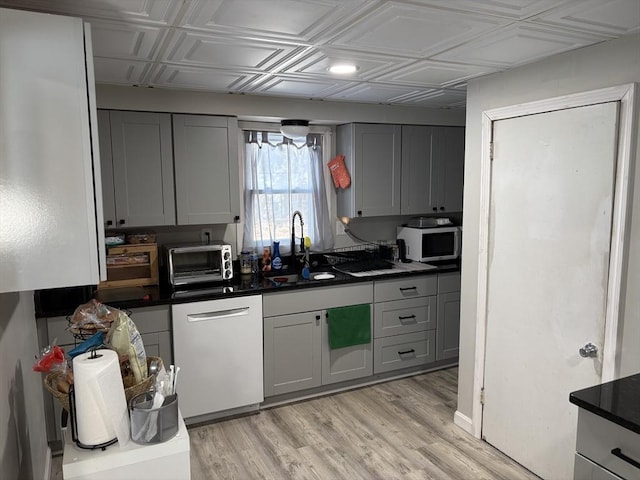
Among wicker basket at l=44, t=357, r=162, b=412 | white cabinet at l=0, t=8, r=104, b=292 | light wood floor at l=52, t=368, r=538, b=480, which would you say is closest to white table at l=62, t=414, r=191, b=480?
wicker basket at l=44, t=357, r=162, b=412

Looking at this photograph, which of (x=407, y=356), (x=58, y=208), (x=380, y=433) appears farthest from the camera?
(x=407, y=356)

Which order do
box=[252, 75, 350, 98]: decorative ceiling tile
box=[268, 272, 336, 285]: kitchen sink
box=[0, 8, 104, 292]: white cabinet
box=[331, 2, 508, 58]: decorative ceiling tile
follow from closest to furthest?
box=[0, 8, 104, 292]: white cabinet
box=[331, 2, 508, 58]: decorative ceiling tile
box=[252, 75, 350, 98]: decorative ceiling tile
box=[268, 272, 336, 285]: kitchen sink

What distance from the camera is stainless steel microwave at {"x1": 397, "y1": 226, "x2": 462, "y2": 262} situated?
14.0 ft

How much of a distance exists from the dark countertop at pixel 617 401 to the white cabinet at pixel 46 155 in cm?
179

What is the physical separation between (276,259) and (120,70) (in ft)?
6.03

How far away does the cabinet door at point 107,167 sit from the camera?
10.2ft

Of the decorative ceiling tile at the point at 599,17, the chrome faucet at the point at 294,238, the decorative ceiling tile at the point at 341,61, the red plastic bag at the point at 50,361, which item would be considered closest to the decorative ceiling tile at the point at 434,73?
the decorative ceiling tile at the point at 341,61

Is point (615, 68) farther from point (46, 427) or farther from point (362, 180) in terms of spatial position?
point (46, 427)

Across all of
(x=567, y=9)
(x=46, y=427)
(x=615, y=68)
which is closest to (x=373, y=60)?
(x=567, y=9)

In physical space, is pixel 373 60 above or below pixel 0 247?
above

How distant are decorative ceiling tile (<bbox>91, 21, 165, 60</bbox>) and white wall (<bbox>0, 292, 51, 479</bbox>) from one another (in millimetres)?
1119

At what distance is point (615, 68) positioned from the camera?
7.14ft

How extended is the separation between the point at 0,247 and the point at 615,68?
254 centimetres

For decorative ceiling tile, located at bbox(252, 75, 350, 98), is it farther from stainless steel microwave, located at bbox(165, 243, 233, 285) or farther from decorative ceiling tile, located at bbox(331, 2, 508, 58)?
stainless steel microwave, located at bbox(165, 243, 233, 285)
